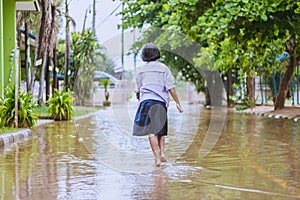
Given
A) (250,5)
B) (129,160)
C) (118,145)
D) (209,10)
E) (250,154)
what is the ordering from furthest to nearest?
(209,10) < (250,5) < (118,145) < (250,154) < (129,160)

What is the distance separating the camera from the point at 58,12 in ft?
89.5

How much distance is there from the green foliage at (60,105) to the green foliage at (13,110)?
19.6ft

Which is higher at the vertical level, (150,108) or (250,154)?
(150,108)

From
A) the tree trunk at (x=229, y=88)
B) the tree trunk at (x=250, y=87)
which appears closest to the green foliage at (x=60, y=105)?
the tree trunk at (x=250, y=87)

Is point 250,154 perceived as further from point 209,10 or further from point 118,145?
point 209,10

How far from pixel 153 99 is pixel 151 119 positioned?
268mm

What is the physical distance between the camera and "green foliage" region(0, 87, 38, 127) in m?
11.8

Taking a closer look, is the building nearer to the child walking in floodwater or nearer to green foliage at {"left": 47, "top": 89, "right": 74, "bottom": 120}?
green foliage at {"left": 47, "top": 89, "right": 74, "bottom": 120}

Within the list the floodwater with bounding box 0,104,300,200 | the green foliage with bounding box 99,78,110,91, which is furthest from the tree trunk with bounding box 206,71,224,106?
the floodwater with bounding box 0,104,300,200

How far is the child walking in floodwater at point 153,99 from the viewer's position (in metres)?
7.03

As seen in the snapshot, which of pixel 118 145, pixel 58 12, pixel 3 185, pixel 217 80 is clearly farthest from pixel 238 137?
pixel 217 80

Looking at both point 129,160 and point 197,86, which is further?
point 197,86

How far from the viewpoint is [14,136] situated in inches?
412

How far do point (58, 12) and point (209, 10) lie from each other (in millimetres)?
14599
